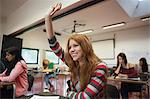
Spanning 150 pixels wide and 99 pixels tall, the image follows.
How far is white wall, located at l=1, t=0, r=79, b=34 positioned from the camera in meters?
2.49

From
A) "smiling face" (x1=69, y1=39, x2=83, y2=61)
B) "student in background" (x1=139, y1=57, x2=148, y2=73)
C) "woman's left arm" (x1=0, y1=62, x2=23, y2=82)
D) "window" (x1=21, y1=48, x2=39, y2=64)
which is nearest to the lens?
"smiling face" (x1=69, y1=39, x2=83, y2=61)

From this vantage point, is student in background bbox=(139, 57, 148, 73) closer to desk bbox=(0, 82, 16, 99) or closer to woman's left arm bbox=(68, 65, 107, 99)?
desk bbox=(0, 82, 16, 99)

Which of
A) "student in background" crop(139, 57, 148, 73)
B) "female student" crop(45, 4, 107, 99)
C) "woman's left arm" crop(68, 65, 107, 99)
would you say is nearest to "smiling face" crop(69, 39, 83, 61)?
"female student" crop(45, 4, 107, 99)

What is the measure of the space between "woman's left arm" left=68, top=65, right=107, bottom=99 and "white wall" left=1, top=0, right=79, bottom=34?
4.89 ft

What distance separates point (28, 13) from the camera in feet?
10.4

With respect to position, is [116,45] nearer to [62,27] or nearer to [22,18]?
[62,27]

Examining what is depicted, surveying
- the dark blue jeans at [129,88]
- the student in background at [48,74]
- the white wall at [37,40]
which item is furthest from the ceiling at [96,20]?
the dark blue jeans at [129,88]

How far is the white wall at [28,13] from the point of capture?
249cm

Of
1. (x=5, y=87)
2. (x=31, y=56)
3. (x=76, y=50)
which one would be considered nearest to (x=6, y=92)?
(x=5, y=87)

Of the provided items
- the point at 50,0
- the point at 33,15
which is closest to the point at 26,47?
the point at 33,15

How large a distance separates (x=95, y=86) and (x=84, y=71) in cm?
10

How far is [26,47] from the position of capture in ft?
12.2

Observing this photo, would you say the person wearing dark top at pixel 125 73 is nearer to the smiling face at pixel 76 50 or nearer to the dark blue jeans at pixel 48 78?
the dark blue jeans at pixel 48 78

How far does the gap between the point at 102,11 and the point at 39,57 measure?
164 cm
